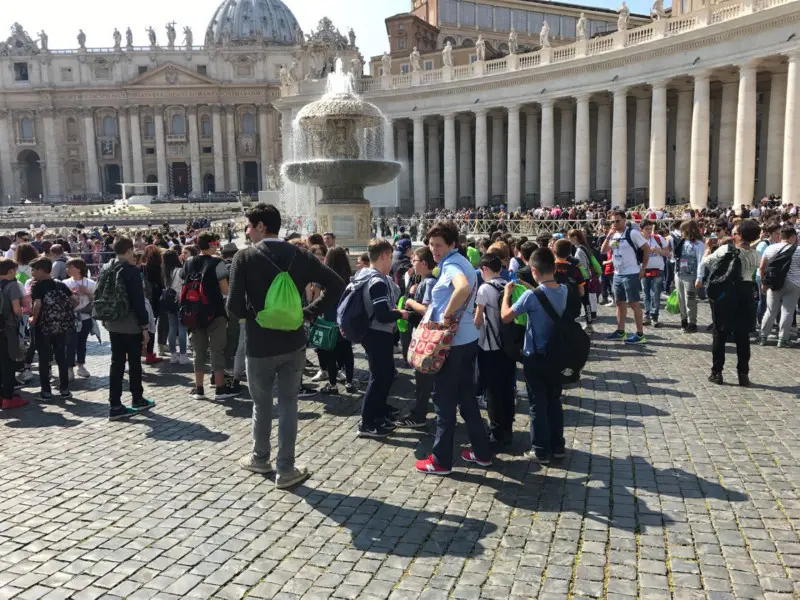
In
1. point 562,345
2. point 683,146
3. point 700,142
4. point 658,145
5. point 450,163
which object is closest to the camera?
point 562,345

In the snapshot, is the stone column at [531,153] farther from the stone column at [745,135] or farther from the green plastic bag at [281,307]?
the green plastic bag at [281,307]

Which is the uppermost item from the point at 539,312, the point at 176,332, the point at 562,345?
the point at 539,312

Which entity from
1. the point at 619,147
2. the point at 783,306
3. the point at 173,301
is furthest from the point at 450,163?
the point at 173,301

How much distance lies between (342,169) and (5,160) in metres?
89.8

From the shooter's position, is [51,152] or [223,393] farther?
[51,152]

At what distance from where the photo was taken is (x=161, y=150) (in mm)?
91062

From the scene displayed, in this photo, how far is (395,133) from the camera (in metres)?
52.6

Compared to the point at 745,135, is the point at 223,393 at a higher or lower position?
lower

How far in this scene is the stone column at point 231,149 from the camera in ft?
301

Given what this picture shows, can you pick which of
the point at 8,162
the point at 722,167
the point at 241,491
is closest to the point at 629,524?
the point at 241,491

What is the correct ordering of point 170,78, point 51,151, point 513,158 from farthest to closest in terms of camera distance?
1. point 170,78
2. point 51,151
3. point 513,158

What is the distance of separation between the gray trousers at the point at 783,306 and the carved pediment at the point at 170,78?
8968 centimetres

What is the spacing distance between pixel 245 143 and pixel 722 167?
2758 inches

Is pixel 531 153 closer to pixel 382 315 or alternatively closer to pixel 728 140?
pixel 728 140
